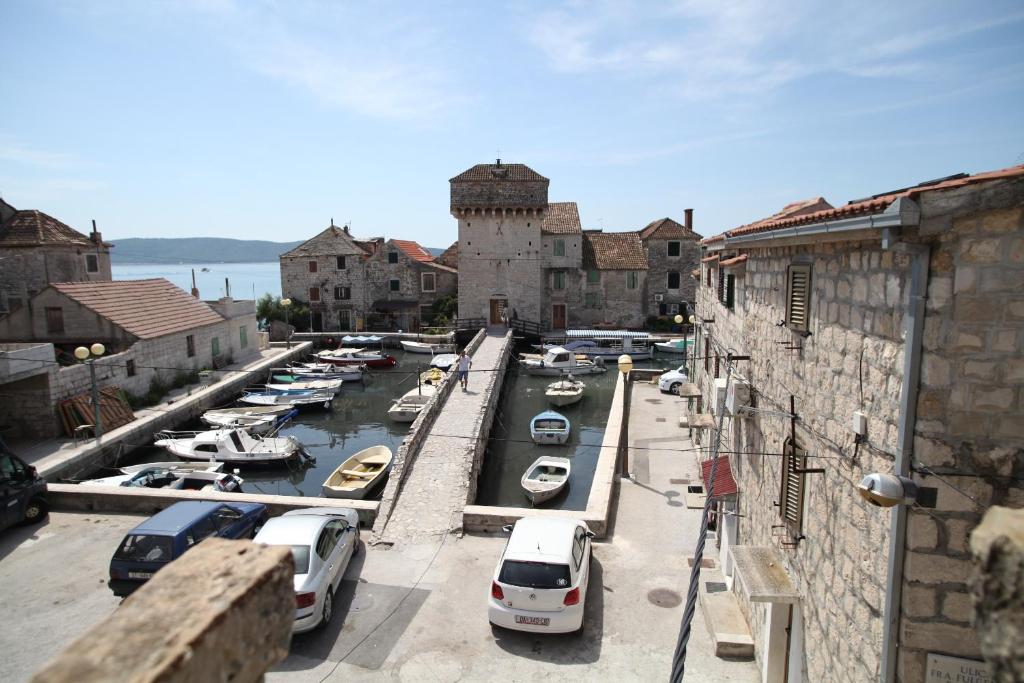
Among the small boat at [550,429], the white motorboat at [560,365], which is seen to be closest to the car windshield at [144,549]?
the small boat at [550,429]

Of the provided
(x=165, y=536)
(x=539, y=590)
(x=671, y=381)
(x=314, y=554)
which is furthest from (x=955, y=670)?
(x=671, y=381)

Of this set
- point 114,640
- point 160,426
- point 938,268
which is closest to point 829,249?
point 938,268

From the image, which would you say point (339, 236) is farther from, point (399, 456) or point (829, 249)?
point (829, 249)

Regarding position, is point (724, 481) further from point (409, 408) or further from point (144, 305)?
point (144, 305)

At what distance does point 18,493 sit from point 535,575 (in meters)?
11.5

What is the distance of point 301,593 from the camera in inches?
361

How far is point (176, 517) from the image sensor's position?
1084 cm

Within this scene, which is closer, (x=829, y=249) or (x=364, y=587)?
(x=829, y=249)

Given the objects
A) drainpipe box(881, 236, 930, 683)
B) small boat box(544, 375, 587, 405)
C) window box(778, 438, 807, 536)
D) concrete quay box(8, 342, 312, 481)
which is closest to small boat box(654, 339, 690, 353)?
small boat box(544, 375, 587, 405)

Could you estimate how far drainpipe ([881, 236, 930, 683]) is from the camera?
453 cm

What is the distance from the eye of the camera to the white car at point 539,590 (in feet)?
30.2

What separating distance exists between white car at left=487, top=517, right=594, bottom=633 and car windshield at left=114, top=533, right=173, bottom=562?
17.4 feet

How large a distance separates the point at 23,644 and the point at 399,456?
335 inches

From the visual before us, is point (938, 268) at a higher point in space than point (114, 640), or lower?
higher
